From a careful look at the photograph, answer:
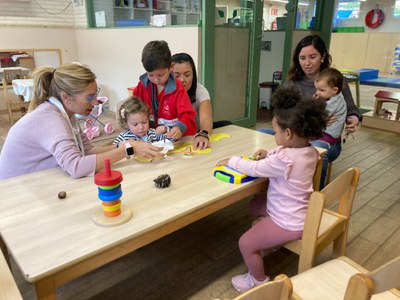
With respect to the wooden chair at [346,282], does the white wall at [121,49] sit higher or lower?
higher

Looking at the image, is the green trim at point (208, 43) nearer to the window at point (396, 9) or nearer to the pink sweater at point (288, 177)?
the pink sweater at point (288, 177)

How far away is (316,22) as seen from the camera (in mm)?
5398

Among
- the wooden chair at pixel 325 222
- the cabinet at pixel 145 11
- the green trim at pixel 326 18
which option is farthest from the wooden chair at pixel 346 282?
the green trim at pixel 326 18

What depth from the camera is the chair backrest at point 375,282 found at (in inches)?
32.6

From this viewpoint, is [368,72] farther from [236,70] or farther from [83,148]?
[83,148]

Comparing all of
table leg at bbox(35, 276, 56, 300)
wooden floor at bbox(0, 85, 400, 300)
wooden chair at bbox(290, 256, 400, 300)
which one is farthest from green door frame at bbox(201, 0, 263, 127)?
table leg at bbox(35, 276, 56, 300)

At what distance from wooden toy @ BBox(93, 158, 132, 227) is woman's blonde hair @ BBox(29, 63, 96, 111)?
622mm

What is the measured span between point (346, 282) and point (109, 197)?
90cm

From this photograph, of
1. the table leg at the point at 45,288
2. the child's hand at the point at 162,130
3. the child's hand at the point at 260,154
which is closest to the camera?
the table leg at the point at 45,288

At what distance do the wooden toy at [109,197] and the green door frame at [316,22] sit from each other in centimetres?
469

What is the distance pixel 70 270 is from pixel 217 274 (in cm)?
107

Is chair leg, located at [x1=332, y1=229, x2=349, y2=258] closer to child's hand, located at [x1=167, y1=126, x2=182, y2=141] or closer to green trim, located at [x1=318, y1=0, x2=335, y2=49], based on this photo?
child's hand, located at [x1=167, y1=126, x2=182, y2=141]

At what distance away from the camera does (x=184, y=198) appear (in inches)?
50.4

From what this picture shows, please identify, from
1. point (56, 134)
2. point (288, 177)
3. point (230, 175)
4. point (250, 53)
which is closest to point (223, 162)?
point (230, 175)
